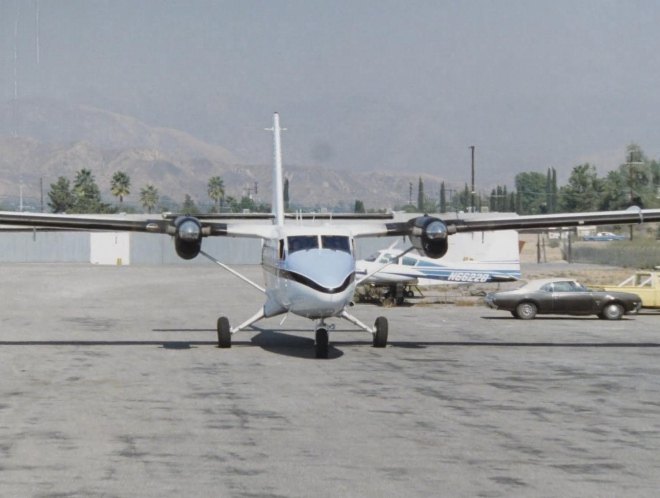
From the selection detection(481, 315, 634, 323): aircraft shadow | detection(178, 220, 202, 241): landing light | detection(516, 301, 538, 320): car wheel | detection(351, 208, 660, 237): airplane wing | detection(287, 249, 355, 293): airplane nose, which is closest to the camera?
detection(287, 249, 355, 293): airplane nose

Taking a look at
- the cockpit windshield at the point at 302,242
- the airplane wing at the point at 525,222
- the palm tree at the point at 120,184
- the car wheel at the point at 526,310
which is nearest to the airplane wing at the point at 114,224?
the cockpit windshield at the point at 302,242

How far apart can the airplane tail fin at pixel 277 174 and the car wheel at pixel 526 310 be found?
10613mm

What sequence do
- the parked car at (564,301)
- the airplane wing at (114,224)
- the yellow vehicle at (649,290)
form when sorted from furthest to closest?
1. the yellow vehicle at (649,290)
2. the parked car at (564,301)
3. the airplane wing at (114,224)

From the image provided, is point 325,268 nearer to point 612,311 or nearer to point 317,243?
point 317,243

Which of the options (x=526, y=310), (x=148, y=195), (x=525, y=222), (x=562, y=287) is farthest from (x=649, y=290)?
(x=148, y=195)

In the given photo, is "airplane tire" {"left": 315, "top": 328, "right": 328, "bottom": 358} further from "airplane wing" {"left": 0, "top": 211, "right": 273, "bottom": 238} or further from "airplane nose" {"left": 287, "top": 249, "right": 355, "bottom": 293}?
Answer: "airplane wing" {"left": 0, "top": 211, "right": 273, "bottom": 238}

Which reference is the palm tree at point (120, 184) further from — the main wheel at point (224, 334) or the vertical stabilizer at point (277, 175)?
the main wheel at point (224, 334)

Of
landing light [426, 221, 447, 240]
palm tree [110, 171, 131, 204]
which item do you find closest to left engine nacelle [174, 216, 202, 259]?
landing light [426, 221, 447, 240]

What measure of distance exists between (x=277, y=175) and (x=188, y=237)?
8279 mm

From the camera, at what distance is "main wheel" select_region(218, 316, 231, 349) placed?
2633cm

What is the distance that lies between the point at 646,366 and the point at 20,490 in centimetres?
1587

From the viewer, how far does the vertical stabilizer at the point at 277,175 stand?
98.1 feet

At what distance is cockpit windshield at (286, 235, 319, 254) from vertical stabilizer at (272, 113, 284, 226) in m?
4.95

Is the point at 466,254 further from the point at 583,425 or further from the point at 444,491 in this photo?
the point at 444,491
